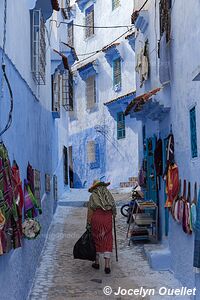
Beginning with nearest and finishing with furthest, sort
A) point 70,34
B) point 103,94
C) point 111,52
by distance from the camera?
point 111,52, point 103,94, point 70,34

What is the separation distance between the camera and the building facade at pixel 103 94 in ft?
69.6

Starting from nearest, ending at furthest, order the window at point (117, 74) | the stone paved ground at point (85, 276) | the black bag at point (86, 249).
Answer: the stone paved ground at point (85, 276) → the black bag at point (86, 249) → the window at point (117, 74)

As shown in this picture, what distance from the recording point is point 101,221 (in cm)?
877

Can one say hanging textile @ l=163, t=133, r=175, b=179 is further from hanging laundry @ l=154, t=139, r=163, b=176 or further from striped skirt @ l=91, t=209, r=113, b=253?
striped skirt @ l=91, t=209, r=113, b=253

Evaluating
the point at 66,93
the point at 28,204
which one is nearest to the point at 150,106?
the point at 28,204

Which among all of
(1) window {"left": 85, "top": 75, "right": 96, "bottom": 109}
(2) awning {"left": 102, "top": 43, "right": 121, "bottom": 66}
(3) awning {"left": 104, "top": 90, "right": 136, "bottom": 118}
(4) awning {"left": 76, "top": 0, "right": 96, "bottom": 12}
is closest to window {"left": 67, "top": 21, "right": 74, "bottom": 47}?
(4) awning {"left": 76, "top": 0, "right": 96, "bottom": 12}

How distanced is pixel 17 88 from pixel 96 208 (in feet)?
10.4

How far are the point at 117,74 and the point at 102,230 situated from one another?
572 inches

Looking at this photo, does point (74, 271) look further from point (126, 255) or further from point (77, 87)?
point (77, 87)

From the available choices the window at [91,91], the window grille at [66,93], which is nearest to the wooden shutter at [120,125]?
the window at [91,91]

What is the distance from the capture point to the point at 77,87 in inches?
1018

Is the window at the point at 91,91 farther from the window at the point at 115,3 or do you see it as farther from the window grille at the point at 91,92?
the window at the point at 115,3

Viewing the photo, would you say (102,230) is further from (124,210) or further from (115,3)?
(115,3)

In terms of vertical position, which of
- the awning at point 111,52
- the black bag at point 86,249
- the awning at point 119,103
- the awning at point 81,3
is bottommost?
the black bag at point 86,249
